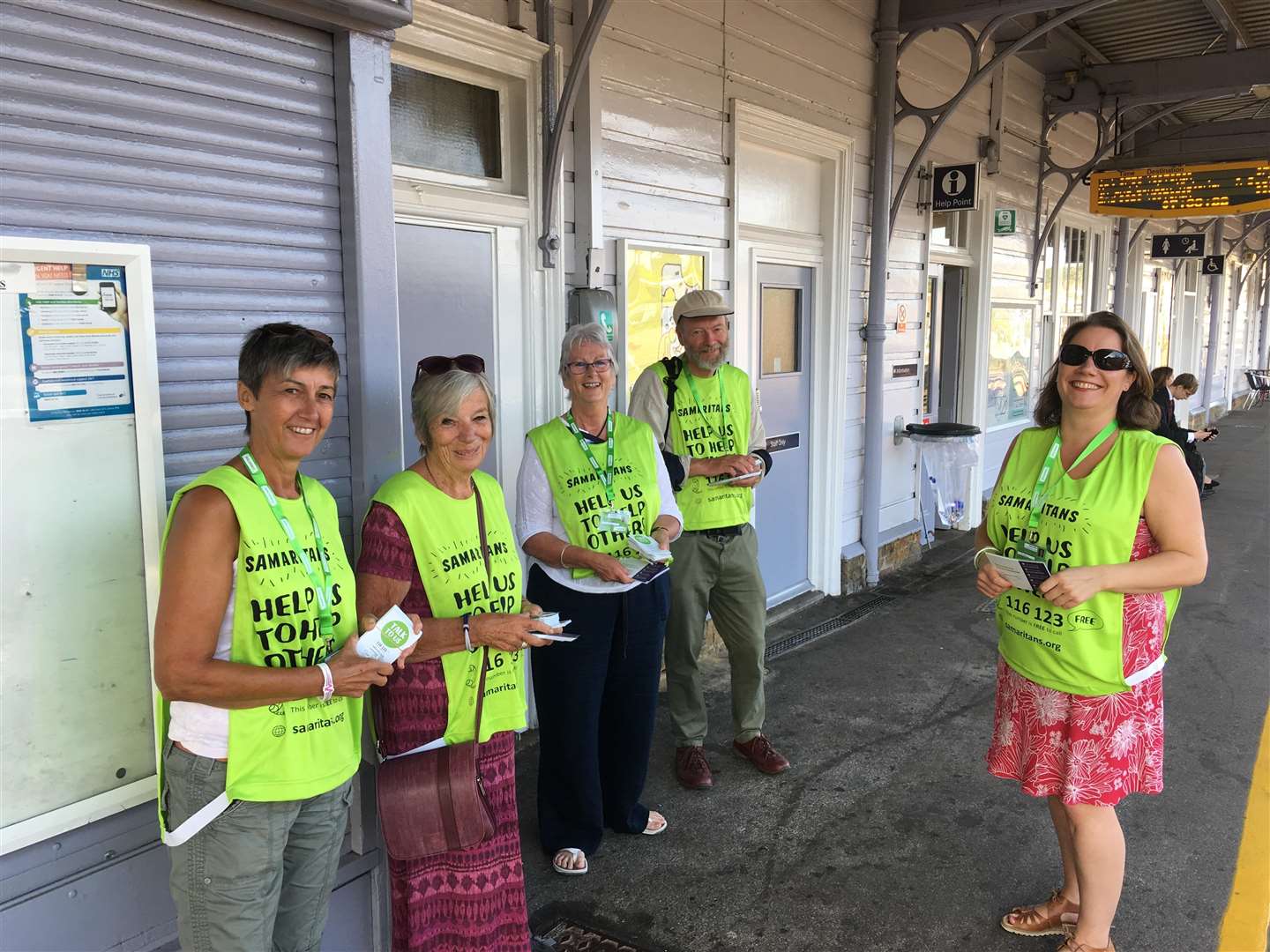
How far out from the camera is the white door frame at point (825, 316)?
5699 mm

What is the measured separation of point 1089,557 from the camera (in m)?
2.50

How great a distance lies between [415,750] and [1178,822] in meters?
3.07

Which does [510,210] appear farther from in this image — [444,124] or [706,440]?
[706,440]

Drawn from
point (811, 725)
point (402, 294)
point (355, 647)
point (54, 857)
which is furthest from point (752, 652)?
point (54, 857)

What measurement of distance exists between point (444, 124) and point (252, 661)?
2698 mm

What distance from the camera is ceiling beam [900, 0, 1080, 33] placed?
5711 mm

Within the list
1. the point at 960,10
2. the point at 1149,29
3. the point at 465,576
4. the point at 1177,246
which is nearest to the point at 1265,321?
the point at 1177,246

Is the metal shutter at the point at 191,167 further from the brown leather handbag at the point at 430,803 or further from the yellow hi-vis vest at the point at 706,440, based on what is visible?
the yellow hi-vis vest at the point at 706,440

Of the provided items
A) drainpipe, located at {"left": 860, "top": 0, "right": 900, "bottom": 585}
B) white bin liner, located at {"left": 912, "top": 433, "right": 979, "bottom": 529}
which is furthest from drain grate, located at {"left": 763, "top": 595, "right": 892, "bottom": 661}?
white bin liner, located at {"left": 912, "top": 433, "right": 979, "bottom": 529}

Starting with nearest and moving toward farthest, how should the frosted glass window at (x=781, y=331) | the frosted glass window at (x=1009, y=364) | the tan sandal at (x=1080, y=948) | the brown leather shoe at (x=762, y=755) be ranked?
the tan sandal at (x=1080, y=948) → the brown leather shoe at (x=762, y=755) → the frosted glass window at (x=781, y=331) → the frosted glass window at (x=1009, y=364)

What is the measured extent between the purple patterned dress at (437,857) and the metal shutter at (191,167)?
0.33 meters

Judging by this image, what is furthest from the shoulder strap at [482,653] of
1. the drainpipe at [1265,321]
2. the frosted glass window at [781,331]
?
the drainpipe at [1265,321]

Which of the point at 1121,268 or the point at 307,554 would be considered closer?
the point at 307,554

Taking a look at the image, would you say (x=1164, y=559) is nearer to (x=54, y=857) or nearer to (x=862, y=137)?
(x=54, y=857)
